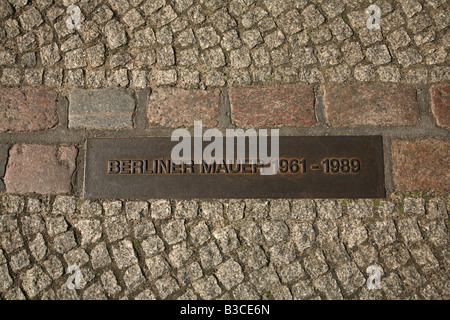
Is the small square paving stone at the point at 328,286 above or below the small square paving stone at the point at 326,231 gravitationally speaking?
below

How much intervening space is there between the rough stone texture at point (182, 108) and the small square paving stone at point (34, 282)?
156 cm

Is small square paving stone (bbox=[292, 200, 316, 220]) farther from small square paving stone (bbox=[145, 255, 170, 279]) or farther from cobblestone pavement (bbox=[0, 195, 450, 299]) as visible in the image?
small square paving stone (bbox=[145, 255, 170, 279])

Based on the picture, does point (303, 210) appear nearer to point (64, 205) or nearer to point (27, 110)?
point (64, 205)

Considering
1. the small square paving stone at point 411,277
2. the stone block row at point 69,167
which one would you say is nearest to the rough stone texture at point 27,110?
the stone block row at point 69,167

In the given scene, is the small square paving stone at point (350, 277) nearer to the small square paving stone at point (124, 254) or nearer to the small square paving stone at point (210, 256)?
the small square paving stone at point (210, 256)

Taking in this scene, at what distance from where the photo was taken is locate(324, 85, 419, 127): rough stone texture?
3088 millimetres

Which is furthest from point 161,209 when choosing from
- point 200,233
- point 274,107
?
point 274,107

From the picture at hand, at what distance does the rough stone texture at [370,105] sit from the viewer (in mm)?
3088

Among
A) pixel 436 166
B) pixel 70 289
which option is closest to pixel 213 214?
pixel 70 289

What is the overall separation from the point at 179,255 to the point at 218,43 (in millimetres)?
1879

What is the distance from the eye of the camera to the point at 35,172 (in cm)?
310

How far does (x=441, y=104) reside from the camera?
3.09 metres
